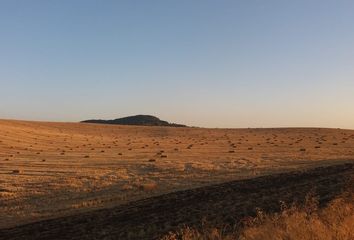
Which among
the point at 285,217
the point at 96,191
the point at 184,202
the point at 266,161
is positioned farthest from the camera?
the point at 266,161

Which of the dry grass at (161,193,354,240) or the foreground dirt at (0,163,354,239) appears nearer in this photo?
the dry grass at (161,193,354,240)

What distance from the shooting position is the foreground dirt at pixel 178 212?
55.2 feet

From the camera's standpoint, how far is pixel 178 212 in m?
19.1

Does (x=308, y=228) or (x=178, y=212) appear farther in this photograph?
(x=178, y=212)

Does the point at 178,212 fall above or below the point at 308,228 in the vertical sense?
below

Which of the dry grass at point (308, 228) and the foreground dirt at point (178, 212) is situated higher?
the dry grass at point (308, 228)

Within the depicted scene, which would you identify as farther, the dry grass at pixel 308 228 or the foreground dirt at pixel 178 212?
the foreground dirt at pixel 178 212

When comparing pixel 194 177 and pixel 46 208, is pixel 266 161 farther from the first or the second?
pixel 46 208

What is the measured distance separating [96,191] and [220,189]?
8.77m

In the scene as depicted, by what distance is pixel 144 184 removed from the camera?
30.9m

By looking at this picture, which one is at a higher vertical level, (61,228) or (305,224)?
(305,224)

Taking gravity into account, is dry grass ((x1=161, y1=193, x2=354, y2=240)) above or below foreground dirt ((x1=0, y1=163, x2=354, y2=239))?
above

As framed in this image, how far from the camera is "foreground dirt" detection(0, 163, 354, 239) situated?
16.8m

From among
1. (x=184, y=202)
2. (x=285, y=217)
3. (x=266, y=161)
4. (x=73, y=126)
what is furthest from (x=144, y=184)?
(x=73, y=126)
